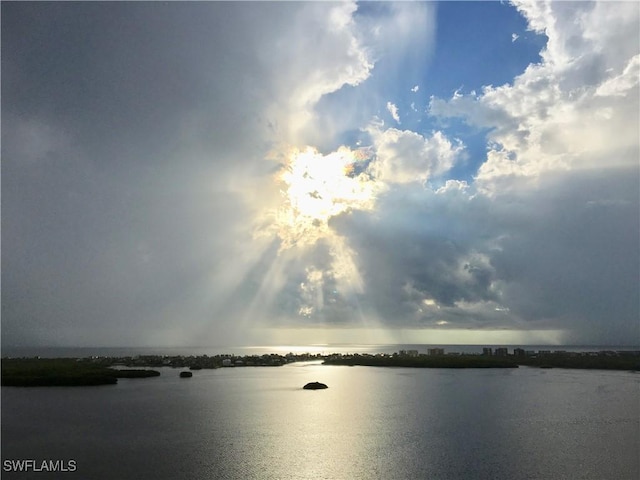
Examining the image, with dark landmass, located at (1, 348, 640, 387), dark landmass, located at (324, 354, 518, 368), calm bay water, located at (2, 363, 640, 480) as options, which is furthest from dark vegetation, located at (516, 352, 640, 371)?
calm bay water, located at (2, 363, 640, 480)

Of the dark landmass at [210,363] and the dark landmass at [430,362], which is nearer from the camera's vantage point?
the dark landmass at [210,363]

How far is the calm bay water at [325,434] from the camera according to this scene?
85.4 feet

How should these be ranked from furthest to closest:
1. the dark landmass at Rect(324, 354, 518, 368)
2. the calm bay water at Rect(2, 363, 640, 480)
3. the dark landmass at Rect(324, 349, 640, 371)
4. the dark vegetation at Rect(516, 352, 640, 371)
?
the dark landmass at Rect(324, 354, 518, 368), the dark landmass at Rect(324, 349, 640, 371), the dark vegetation at Rect(516, 352, 640, 371), the calm bay water at Rect(2, 363, 640, 480)

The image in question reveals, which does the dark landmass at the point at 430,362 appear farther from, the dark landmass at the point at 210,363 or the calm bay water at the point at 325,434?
the calm bay water at the point at 325,434

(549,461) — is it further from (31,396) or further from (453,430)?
(31,396)

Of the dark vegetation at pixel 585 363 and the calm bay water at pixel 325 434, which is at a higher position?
the dark vegetation at pixel 585 363

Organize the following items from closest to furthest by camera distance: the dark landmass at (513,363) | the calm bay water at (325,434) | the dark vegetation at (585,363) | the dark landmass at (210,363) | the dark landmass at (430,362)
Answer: the calm bay water at (325,434)
the dark landmass at (210,363)
the dark vegetation at (585,363)
the dark landmass at (513,363)
the dark landmass at (430,362)

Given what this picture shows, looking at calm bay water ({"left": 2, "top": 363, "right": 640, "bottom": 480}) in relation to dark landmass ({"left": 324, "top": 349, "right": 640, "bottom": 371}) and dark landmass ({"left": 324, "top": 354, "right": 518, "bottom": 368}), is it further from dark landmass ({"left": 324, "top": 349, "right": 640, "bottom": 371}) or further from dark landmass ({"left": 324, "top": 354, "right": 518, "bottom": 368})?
dark landmass ({"left": 324, "top": 349, "right": 640, "bottom": 371})

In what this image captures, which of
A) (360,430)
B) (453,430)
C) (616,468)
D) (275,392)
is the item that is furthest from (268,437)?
(275,392)

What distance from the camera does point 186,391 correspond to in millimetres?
63531

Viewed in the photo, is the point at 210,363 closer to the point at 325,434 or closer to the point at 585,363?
the point at 325,434

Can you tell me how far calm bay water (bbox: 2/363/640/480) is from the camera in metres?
26.0

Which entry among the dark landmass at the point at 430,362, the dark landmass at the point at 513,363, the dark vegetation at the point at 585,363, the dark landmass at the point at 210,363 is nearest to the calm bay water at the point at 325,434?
the dark landmass at the point at 210,363

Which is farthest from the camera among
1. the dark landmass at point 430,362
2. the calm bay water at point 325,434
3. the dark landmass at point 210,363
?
the dark landmass at point 430,362
